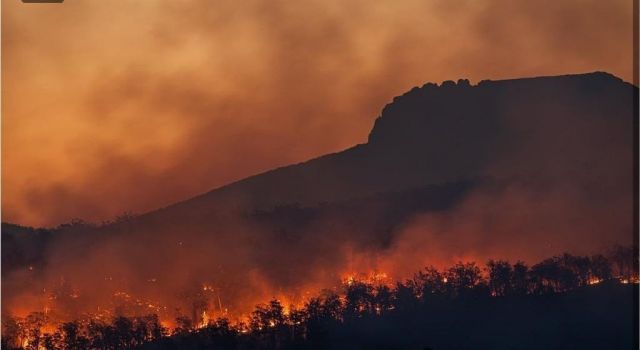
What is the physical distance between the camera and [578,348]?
198 metres

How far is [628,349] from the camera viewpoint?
198 meters

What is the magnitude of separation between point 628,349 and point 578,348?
A: 448 inches
